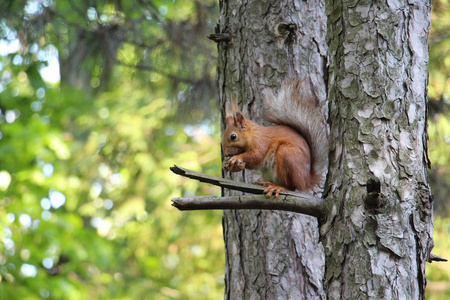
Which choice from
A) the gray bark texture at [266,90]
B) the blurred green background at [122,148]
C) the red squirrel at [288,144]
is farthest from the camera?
the blurred green background at [122,148]

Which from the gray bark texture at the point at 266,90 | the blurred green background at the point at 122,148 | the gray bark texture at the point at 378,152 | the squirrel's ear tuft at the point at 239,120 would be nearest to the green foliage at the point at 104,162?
the blurred green background at the point at 122,148

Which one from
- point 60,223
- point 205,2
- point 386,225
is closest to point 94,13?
point 205,2

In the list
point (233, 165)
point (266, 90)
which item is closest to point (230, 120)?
point (266, 90)

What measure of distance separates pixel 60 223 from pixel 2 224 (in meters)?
0.56

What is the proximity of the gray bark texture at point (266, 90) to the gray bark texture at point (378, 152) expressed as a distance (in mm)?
608

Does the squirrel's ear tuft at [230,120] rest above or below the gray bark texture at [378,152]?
above

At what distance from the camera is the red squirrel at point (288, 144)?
1.87 meters

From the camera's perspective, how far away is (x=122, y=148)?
235 inches

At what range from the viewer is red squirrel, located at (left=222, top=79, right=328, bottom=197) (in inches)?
73.7

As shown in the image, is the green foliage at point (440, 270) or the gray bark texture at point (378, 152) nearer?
the gray bark texture at point (378, 152)

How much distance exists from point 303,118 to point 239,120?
28 centimetres

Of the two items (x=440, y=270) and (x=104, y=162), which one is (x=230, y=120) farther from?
(x=104, y=162)

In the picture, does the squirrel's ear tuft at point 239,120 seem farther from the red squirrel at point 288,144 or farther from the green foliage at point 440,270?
the green foliage at point 440,270

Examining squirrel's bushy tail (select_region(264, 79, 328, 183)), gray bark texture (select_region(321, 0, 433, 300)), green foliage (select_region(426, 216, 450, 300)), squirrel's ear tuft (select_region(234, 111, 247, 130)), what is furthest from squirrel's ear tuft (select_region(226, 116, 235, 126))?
green foliage (select_region(426, 216, 450, 300))
